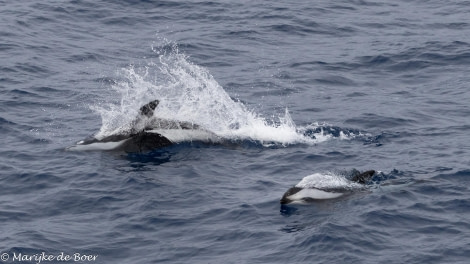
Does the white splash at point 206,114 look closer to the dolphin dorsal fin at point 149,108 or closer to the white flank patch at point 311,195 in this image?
the dolphin dorsal fin at point 149,108

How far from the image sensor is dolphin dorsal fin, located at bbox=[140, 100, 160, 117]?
2348cm

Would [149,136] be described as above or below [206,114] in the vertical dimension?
below

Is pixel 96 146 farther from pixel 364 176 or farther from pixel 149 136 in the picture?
pixel 364 176

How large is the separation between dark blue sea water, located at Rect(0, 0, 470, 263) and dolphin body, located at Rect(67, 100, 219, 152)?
364mm

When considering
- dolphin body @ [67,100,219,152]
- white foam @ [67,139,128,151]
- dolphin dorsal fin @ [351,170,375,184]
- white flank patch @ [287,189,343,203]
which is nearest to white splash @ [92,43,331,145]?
dolphin body @ [67,100,219,152]

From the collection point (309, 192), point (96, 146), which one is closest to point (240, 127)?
point (96, 146)

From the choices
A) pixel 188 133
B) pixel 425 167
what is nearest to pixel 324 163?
pixel 425 167

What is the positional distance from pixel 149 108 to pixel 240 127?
2.62 m

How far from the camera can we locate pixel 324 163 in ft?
72.1

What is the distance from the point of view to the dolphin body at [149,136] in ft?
76.1

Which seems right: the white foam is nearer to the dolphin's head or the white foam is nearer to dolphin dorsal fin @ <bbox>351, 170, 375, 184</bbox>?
the dolphin's head

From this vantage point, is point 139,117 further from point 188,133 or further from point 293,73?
point 293,73

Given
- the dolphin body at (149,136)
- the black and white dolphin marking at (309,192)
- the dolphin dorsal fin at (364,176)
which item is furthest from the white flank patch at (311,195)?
the dolphin body at (149,136)

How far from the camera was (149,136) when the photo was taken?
23344 millimetres
